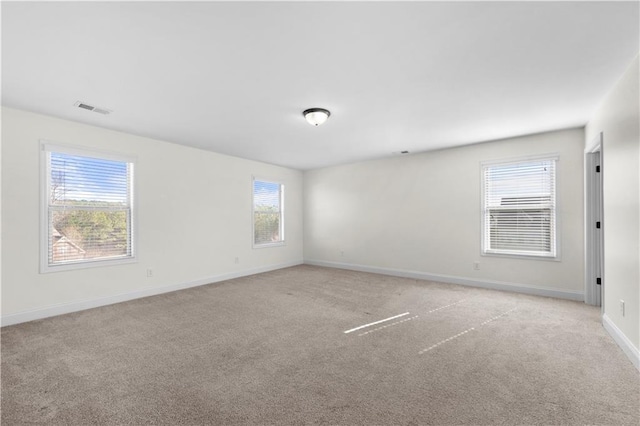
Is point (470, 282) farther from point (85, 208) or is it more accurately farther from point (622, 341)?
point (85, 208)

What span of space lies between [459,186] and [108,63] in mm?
5152

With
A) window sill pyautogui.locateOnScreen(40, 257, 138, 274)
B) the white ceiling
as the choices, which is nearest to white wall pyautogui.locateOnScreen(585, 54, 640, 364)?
the white ceiling

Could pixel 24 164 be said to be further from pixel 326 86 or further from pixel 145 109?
pixel 326 86

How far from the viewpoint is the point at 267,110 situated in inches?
137

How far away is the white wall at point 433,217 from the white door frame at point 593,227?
0.19 meters

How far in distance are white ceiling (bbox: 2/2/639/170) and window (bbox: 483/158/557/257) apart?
31.3 inches

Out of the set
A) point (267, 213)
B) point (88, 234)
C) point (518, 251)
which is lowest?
point (518, 251)

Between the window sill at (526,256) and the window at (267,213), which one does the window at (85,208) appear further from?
the window sill at (526,256)

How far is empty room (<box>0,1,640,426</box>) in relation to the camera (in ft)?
6.30

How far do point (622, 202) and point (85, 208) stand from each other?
6.07m

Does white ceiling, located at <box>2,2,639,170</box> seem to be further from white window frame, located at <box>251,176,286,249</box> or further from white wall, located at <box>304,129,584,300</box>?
white window frame, located at <box>251,176,286,249</box>

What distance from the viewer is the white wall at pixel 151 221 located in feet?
11.2

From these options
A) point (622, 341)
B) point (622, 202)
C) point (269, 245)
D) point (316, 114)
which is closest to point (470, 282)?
point (622, 341)

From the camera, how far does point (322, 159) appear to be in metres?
6.30
